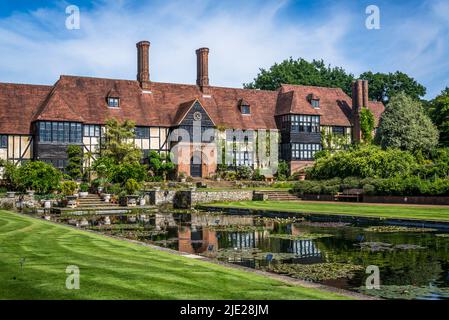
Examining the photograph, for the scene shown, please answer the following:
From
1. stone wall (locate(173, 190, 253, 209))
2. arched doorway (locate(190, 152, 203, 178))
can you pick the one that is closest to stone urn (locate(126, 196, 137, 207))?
stone wall (locate(173, 190, 253, 209))

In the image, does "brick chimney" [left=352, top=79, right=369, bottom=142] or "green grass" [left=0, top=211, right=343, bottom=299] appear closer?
"green grass" [left=0, top=211, right=343, bottom=299]

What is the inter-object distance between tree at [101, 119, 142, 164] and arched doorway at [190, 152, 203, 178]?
533cm

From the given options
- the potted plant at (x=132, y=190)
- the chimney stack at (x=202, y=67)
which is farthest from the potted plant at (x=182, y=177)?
the chimney stack at (x=202, y=67)

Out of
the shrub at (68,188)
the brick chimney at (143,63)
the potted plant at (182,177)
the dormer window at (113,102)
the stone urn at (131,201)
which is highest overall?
the brick chimney at (143,63)

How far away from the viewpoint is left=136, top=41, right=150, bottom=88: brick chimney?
50.6m

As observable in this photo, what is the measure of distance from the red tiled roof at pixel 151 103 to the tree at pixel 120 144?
5.38ft

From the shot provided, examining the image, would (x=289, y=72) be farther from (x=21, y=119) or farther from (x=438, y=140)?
(x=21, y=119)

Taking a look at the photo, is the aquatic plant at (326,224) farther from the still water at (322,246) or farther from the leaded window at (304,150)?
the leaded window at (304,150)

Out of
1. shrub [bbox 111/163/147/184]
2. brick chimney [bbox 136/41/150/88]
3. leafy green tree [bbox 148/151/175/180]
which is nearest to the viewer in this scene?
shrub [bbox 111/163/147/184]

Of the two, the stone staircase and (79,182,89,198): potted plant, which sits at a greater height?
(79,182,89,198): potted plant

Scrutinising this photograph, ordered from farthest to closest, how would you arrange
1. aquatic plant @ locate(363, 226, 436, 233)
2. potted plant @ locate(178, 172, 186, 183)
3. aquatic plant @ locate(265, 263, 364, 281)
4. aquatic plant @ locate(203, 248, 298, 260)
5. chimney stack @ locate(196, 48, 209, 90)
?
chimney stack @ locate(196, 48, 209, 90), potted plant @ locate(178, 172, 186, 183), aquatic plant @ locate(363, 226, 436, 233), aquatic plant @ locate(203, 248, 298, 260), aquatic plant @ locate(265, 263, 364, 281)

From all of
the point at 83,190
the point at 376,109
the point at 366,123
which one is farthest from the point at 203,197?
the point at 376,109

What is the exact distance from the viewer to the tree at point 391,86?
77125 mm

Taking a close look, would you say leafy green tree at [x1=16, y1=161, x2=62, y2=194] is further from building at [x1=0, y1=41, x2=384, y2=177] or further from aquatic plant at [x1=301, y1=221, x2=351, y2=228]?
aquatic plant at [x1=301, y1=221, x2=351, y2=228]
